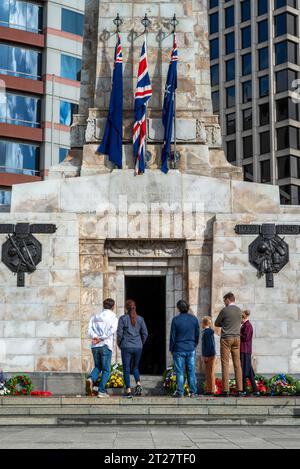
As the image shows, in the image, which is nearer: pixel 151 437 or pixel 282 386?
pixel 151 437

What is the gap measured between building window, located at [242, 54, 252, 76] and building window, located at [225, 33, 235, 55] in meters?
1.82

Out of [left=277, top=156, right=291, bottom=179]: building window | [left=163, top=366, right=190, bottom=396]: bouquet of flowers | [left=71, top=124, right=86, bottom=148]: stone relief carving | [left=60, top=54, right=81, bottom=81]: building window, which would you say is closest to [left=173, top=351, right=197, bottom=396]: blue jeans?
[left=163, top=366, right=190, bottom=396]: bouquet of flowers

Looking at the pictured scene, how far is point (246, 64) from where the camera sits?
78.6m

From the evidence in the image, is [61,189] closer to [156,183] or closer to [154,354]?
[156,183]

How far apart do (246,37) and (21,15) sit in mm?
30226

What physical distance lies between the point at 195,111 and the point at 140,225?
4602 mm

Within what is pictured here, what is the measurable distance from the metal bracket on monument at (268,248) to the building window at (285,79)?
54.5 m

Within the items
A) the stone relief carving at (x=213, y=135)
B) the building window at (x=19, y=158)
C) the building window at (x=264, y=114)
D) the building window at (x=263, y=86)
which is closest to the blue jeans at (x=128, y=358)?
Answer: the stone relief carving at (x=213, y=135)

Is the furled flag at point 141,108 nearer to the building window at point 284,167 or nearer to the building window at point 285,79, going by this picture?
the building window at point 284,167

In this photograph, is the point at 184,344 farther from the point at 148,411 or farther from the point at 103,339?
the point at 148,411

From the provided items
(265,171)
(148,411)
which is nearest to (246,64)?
(265,171)

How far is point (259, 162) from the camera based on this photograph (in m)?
74.8
